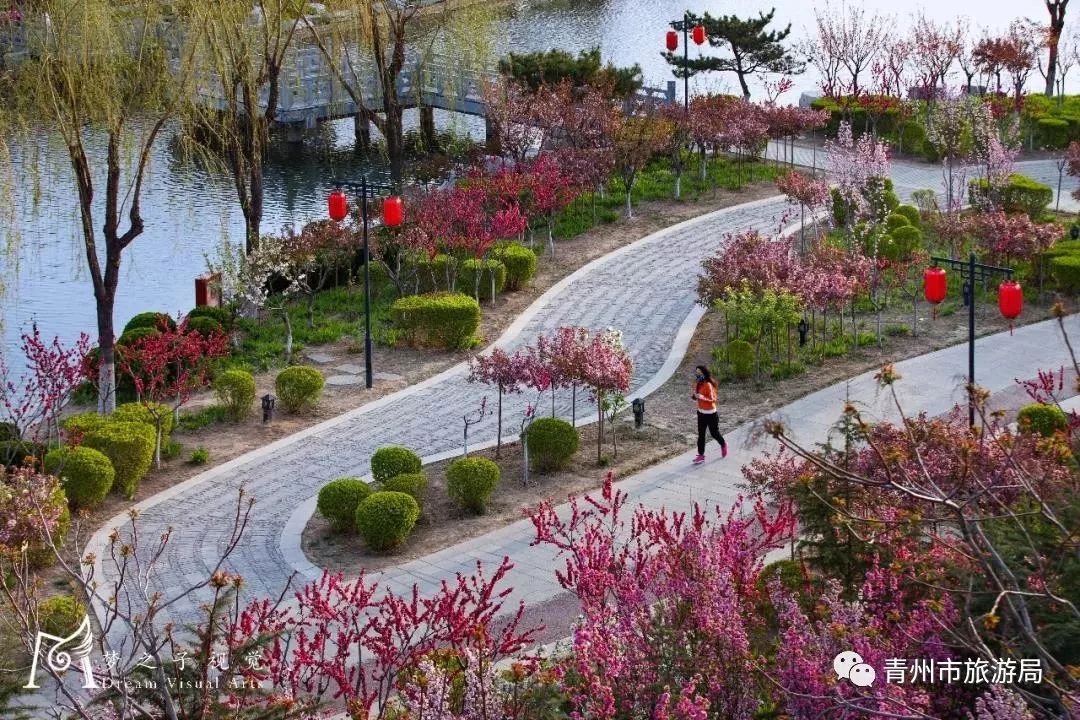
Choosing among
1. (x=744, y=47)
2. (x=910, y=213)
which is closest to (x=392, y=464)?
(x=910, y=213)

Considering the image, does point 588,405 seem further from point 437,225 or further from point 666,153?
point 666,153

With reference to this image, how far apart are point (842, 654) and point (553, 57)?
25.4m

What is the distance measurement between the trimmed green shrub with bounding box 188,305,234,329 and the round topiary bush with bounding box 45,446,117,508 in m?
5.53

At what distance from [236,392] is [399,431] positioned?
193 centimetres

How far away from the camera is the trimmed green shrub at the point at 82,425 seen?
14.4 metres

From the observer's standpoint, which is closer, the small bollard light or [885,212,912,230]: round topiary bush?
the small bollard light

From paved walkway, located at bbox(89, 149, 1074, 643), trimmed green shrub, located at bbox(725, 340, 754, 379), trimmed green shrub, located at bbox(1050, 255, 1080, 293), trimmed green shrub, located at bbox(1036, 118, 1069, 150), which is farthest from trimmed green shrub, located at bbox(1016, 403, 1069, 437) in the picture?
trimmed green shrub, located at bbox(1036, 118, 1069, 150)

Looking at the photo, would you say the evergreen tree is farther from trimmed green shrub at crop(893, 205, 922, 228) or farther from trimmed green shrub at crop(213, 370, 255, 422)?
trimmed green shrub at crop(213, 370, 255, 422)

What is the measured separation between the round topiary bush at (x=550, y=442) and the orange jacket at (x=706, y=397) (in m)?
1.34

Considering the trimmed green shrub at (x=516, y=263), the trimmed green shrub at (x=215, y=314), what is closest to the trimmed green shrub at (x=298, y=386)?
the trimmed green shrub at (x=215, y=314)

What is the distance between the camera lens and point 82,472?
45.1 ft

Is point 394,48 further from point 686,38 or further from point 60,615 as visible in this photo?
point 60,615

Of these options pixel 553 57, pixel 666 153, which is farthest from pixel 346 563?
pixel 553 57

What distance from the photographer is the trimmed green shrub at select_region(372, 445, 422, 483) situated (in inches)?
556
